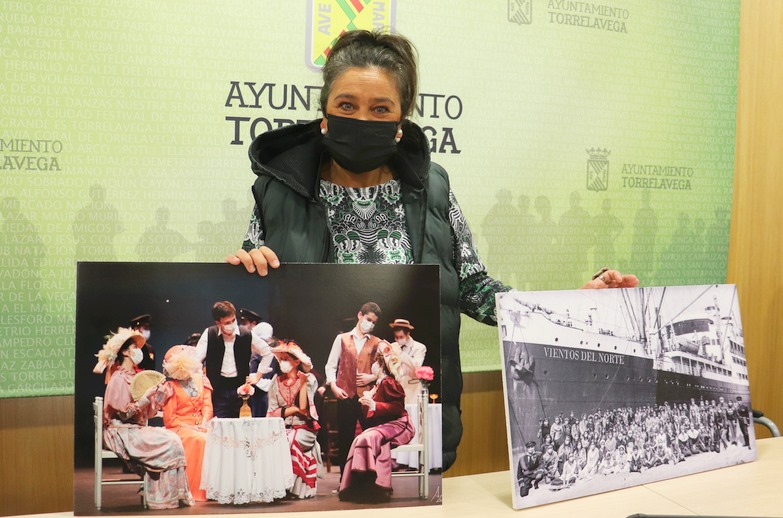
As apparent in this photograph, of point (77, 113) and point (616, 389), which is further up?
point (77, 113)

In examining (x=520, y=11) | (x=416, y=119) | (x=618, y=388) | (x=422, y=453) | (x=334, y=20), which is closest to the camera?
(x=422, y=453)

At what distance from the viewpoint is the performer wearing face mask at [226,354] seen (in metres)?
1.28

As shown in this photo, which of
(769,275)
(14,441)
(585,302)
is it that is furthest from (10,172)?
(769,275)

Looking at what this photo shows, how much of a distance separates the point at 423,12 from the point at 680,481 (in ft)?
5.80

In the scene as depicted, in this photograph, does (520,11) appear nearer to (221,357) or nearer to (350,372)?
(350,372)

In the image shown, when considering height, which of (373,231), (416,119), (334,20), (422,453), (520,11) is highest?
(520,11)

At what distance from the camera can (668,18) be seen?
9.37 ft

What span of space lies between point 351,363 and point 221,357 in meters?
0.25

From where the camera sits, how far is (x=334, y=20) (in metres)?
2.36

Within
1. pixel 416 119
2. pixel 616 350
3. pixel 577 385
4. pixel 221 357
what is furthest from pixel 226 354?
pixel 416 119

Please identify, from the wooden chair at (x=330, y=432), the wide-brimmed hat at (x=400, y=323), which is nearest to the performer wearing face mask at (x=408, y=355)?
the wide-brimmed hat at (x=400, y=323)

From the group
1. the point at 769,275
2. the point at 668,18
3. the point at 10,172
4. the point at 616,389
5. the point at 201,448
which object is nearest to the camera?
the point at 201,448

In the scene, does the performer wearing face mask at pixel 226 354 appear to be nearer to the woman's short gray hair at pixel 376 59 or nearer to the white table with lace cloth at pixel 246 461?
the white table with lace cloth at pixel 246 461

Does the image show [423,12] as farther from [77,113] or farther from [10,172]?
[10,172]
